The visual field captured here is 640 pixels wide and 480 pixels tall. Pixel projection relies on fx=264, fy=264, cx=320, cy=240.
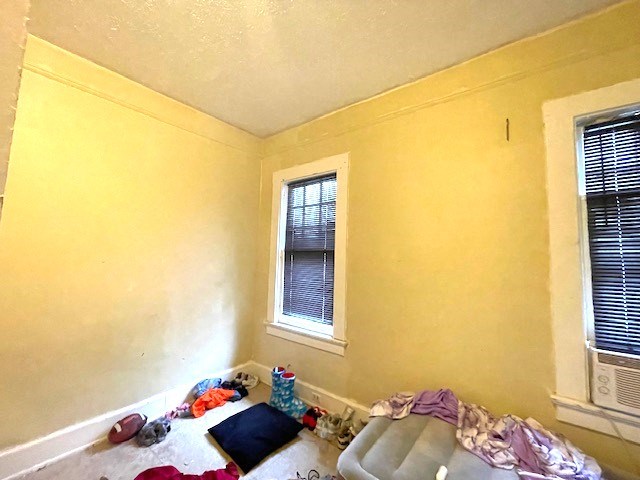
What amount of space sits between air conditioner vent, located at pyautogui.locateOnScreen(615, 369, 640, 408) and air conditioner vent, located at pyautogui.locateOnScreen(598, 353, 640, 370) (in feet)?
0.10

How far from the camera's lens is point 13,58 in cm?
54

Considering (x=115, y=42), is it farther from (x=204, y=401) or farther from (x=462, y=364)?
(x=462, y=364)

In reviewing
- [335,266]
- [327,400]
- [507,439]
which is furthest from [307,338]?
[507,439]

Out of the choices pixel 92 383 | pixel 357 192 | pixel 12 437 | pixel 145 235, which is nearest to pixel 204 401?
pixel 92 383

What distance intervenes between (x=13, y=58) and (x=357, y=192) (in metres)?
2.00

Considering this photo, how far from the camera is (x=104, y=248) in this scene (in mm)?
2000

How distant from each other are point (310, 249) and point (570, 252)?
192 centimetres

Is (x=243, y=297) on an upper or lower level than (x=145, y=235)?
lower

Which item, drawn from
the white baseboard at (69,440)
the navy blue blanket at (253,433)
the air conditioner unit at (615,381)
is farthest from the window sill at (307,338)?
the air conditioner unit at (615,381)

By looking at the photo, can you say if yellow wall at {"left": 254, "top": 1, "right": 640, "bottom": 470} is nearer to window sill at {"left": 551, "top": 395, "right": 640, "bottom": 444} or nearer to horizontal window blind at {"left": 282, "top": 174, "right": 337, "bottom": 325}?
window sill at {"left": 551, "top": 395, "right": 640, "bottom": 444}

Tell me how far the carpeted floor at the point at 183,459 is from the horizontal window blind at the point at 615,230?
184 centimetres

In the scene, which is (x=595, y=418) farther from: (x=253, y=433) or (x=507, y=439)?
(x=253, y=433)

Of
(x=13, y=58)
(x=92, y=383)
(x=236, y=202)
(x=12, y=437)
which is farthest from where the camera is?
(x=236, y=202)

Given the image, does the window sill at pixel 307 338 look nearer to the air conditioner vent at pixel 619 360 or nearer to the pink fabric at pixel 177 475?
the pink fabric at pixel 177 475
